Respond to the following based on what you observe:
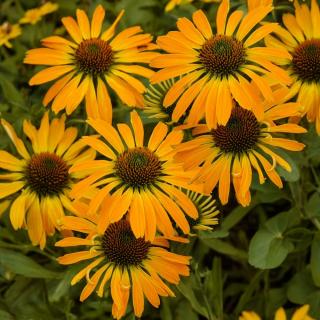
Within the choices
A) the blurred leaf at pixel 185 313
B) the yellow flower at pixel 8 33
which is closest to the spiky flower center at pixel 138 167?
the blurred leaf at pixel 185 313

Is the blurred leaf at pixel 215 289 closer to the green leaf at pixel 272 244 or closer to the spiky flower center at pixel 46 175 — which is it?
the green leaf at pixel 272 244

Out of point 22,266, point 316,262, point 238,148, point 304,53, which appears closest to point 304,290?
point 316,262

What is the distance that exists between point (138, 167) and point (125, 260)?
0.67 feet

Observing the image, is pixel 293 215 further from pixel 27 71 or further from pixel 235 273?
pixel 27 71

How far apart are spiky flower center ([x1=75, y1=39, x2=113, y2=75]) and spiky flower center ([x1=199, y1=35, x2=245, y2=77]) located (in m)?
0.32

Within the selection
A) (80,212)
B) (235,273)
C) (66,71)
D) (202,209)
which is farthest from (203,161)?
(235,273)

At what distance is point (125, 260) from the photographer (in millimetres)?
1488

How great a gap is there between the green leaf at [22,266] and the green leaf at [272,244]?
491 millimetres

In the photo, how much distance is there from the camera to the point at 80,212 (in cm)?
147

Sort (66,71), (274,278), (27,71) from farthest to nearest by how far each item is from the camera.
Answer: (27,71), (274,278), (66,71)

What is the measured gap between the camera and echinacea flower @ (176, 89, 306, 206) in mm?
1451

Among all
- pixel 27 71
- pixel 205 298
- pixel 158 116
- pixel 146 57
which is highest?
pixel 27 71

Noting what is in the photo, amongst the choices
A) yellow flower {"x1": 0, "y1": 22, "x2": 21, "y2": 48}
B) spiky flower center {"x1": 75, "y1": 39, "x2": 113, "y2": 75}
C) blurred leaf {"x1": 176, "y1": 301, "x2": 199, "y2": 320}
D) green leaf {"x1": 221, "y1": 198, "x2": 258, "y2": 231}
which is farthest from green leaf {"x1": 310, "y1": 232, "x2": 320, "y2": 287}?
yellow flower {"x1": 0, "y1": 22, "x2": 21, "y2": 48}

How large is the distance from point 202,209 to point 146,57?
45 cm
